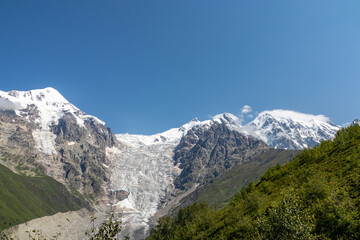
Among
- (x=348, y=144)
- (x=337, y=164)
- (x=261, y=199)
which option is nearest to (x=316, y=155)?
(x=348, y=144)

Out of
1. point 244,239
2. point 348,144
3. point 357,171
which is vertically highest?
point 348,144

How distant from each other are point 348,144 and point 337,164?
60.7ft

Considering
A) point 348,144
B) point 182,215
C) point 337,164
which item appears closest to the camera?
point 337,164

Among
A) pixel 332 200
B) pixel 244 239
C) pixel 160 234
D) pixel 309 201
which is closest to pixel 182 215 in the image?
pixel 160 234

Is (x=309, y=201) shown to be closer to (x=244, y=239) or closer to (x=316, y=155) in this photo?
(x=244, y=239)

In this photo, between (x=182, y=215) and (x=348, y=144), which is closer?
(x=348, y=144)

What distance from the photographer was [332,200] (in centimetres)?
3506

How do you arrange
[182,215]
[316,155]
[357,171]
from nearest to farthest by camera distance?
[357,171] < [316,155] < [182,215]

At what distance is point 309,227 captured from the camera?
2712 centimetres

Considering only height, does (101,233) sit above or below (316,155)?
below

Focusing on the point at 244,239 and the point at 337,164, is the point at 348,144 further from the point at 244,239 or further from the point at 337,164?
the point at 244,239

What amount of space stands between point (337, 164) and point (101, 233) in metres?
64.8

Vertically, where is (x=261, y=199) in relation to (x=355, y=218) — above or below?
above

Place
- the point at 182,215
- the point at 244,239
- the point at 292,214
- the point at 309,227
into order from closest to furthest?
the point at 309,227, the point at 292,214, the point at 244,239, the point at 182,215
